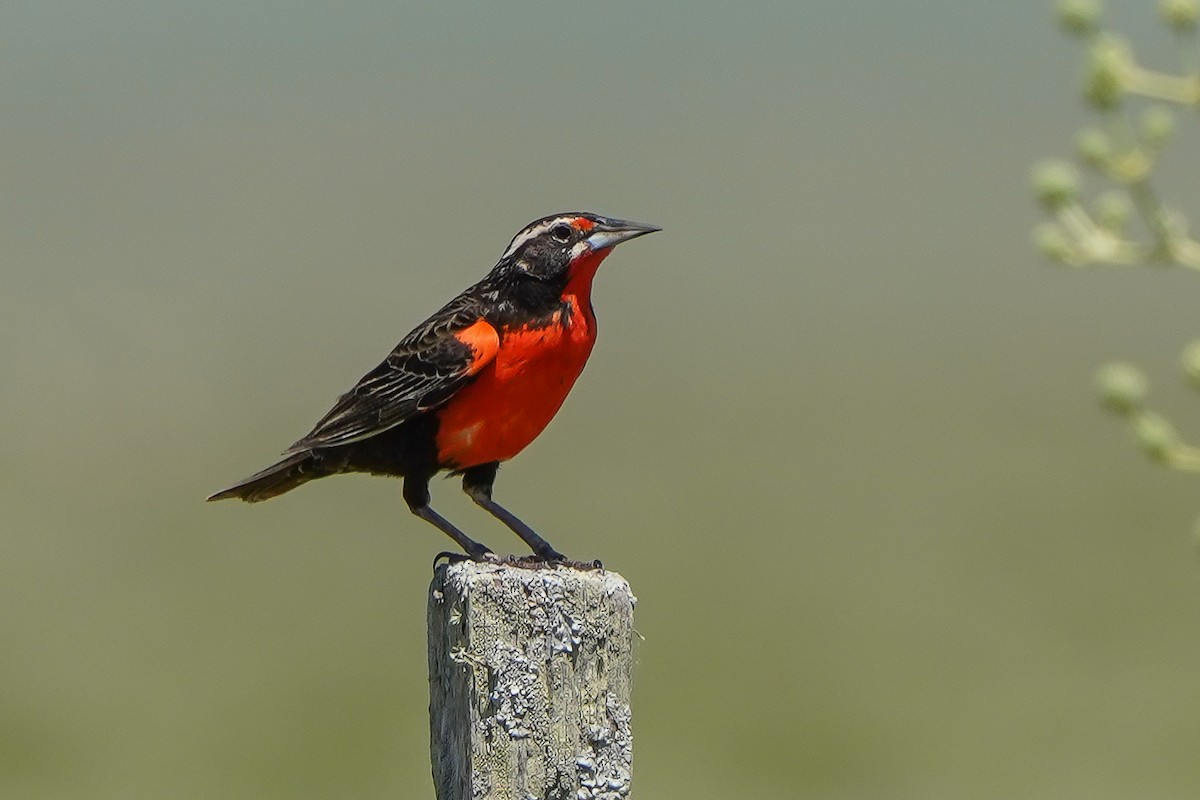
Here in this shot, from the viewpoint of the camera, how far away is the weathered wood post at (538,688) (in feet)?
12.4

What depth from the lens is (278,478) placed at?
6.05m

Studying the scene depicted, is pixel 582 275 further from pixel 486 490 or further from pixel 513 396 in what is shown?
pixel 486 490

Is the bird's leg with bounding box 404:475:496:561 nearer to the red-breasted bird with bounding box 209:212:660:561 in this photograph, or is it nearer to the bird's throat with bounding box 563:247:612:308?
the red-breasted bird with bounding box 209:212:660:561

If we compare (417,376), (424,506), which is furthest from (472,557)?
(424,506)

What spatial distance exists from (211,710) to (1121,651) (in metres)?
7.45

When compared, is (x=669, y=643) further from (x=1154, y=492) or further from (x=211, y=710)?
(x=1154, y=492)

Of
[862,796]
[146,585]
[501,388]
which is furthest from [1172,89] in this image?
[146,585]

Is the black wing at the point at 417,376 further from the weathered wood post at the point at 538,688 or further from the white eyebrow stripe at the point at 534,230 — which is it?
the weathered wood post at the point at 538,688

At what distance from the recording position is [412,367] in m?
5.71

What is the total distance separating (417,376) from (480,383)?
196 mm

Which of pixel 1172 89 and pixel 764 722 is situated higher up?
pixel 1172 89

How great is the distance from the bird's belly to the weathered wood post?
1531 millimetres

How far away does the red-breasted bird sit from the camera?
5570 millimetres

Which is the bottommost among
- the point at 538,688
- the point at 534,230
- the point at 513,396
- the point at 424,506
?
the point at 424,506
